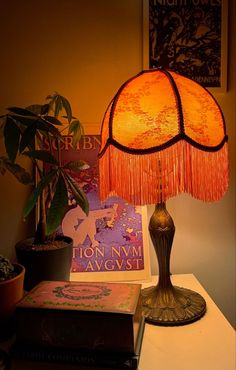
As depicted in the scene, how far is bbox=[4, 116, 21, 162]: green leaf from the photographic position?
66cm

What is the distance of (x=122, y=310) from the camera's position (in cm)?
58

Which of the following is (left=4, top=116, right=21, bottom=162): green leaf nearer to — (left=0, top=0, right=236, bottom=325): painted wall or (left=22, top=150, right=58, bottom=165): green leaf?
(left=22, top=150, right=58, bottom=165): green leaf

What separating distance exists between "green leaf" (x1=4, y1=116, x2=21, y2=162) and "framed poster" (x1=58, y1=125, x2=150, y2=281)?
289mm

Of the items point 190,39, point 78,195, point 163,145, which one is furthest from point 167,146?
point 190,39

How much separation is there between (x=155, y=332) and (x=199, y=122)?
451mm

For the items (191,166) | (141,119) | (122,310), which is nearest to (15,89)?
(141,119)

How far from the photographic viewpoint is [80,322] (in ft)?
1.92

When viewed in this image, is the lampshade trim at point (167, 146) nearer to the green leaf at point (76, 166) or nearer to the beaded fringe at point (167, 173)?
the beaded fringe at point (167, 173)

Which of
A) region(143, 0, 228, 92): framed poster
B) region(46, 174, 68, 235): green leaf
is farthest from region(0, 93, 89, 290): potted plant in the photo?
region(143, 0, 228, 92): framed poster

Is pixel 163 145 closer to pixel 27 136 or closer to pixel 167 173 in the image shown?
pixel 167 173

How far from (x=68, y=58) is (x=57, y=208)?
0.52 meters

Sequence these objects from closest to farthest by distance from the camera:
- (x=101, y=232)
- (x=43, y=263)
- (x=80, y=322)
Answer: (x=80, y=322) < (x=43, y=263) < (x=101, y=232)

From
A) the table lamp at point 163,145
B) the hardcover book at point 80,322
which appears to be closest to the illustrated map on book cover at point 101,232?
the table lamp at point 163,145

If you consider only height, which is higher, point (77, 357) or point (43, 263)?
point (43, 263)
